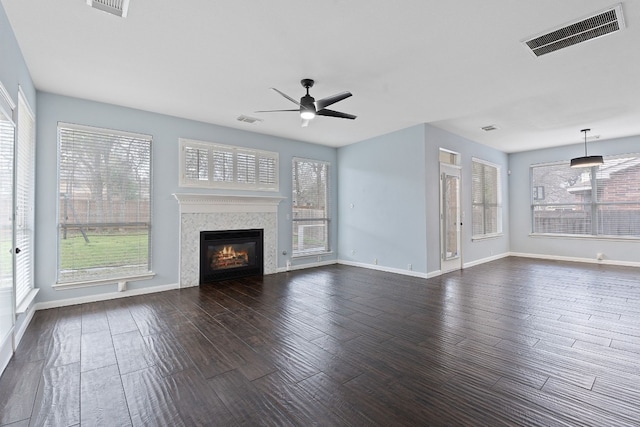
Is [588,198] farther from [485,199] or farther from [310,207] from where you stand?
[310,207]

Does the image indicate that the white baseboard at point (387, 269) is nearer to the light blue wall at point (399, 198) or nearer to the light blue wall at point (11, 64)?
the light blue wall at point (399, 198)

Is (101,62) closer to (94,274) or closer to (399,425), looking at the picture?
(94,274)

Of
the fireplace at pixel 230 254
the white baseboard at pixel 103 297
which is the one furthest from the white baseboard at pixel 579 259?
the white baseboard at pixel 103 297

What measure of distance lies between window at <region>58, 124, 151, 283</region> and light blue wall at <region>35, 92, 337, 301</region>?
102mm

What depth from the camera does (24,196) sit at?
11.3ft

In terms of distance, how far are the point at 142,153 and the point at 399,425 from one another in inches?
198

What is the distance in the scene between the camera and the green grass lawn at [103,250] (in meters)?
4.20

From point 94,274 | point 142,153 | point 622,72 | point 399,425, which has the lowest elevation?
point 399,425

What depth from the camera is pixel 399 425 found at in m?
1.72

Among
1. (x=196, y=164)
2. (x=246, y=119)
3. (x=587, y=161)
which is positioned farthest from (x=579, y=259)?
(x=196, y=164)

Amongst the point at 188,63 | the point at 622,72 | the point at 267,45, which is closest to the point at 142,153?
the point at 188,63

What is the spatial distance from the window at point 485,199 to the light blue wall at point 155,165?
4.07 meters

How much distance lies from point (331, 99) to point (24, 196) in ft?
12.3

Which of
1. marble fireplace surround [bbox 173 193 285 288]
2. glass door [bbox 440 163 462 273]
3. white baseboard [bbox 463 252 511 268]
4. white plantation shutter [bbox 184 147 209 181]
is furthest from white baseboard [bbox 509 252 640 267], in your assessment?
white plantation shutter [bbox 184 147 209 181]
